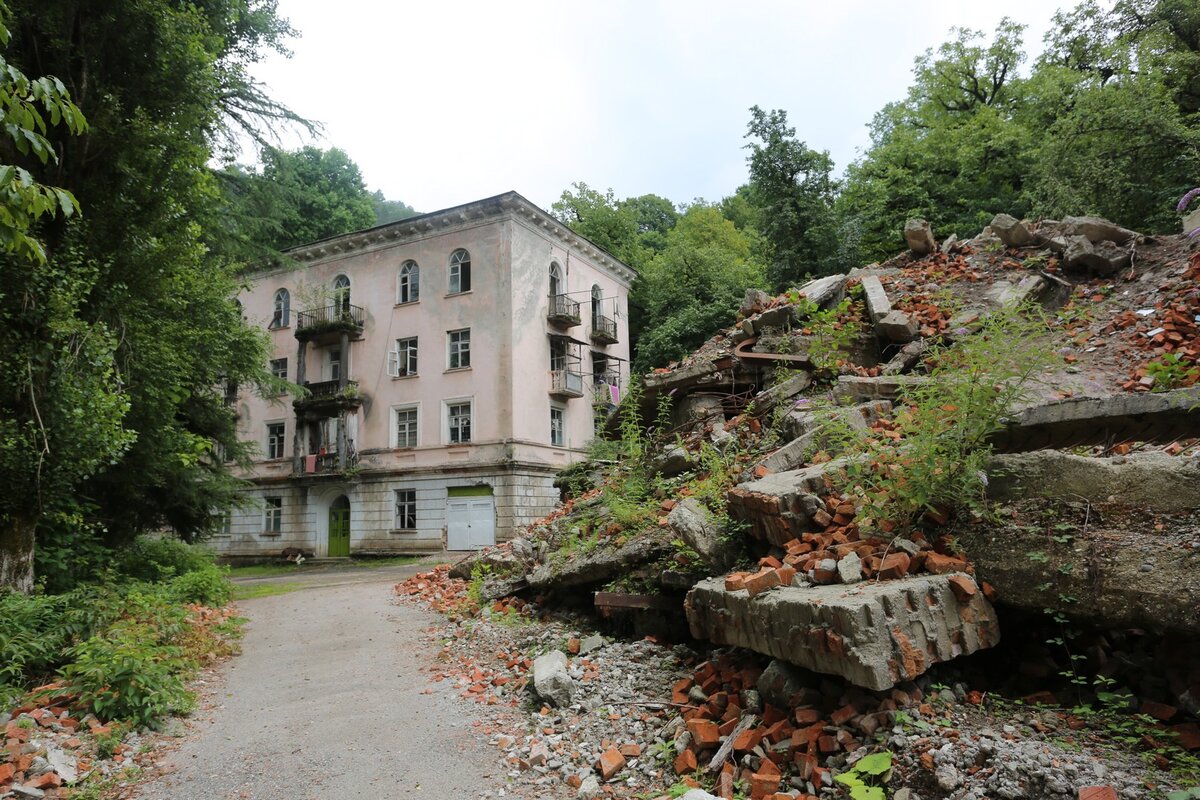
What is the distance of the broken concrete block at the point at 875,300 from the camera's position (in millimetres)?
8641

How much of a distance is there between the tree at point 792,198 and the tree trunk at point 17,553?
817 inches

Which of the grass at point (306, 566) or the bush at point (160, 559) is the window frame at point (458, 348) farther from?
the bush at point (160, 559)

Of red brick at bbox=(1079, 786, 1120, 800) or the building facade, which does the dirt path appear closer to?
red brick at bbox=(1079, 786, 1120, 800)

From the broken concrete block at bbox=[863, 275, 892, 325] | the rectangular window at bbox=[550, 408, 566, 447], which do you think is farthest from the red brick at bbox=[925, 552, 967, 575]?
the rectangular window at bbox=[550, 408, 566, 447]

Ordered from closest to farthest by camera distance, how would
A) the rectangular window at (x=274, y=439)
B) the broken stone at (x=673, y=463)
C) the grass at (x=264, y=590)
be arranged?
the broken stone at (x=673, y=463), the grass at (x=264, y=590), the rectangular window at (x=274, y=439)

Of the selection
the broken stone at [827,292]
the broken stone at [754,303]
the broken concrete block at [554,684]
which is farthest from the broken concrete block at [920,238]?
the broken concrete block at [554,684]

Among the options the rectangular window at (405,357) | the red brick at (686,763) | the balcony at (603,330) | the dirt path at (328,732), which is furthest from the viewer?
the balcony at (603,330)

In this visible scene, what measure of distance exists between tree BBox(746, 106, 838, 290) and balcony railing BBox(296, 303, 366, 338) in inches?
643

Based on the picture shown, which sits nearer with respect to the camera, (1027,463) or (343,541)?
(1027,463)

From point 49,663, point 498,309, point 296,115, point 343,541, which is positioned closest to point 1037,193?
point 498,309

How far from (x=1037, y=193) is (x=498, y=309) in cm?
1694

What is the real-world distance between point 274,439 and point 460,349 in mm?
9987

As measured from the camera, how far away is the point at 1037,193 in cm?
1755

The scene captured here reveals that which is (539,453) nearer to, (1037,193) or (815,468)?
(1037,193)
